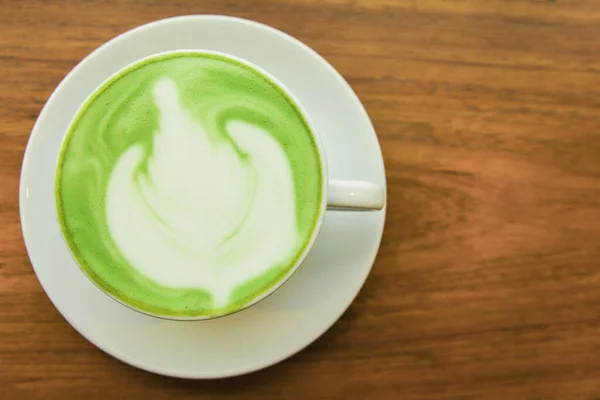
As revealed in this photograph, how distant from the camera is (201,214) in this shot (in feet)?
2.18

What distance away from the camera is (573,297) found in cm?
84

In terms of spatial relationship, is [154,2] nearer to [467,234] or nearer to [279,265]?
[279,265]

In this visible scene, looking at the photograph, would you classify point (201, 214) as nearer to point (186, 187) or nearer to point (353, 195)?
point (186, 187)

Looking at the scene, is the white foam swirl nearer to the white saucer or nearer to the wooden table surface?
the white saucer

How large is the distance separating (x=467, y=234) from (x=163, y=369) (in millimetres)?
453

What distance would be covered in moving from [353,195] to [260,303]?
0.63 feet

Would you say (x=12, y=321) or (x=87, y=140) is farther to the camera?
(x=12, y=321)

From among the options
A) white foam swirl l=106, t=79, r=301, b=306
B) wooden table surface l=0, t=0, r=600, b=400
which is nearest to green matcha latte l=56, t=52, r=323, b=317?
white foam swirl l=106, t=79, r=301, b=306

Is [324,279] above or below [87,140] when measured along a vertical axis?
below

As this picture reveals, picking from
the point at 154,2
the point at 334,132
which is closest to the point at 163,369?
the point at 334,132

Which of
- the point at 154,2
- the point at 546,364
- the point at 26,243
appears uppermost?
the point at 154,2

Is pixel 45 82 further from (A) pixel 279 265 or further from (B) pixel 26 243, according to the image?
(A) pixel 279 265

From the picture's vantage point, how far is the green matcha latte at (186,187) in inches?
25.8

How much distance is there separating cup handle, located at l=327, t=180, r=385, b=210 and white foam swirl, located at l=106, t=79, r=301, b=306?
5cm
